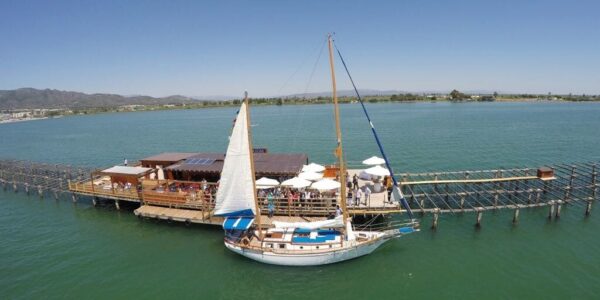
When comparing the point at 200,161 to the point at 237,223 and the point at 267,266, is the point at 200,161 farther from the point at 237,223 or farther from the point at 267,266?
the point at 267,266

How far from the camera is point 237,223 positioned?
75.2 ft

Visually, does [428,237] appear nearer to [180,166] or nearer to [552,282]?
[552,282]

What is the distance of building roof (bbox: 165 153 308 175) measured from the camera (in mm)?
29484

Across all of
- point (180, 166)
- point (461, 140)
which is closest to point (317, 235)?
point (180, 166)

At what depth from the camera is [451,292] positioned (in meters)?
19.2

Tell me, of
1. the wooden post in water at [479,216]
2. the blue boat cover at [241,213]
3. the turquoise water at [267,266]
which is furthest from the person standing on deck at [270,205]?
the wooden post in water at [479,216]

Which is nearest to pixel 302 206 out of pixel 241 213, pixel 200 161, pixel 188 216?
pixel 241 213

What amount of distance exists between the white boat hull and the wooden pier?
13.4 feet

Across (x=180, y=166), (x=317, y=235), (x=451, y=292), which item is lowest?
(x=451, y=292)

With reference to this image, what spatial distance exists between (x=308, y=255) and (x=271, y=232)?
3590 mm

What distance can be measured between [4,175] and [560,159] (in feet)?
273

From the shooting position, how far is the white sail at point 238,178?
67.2 feet

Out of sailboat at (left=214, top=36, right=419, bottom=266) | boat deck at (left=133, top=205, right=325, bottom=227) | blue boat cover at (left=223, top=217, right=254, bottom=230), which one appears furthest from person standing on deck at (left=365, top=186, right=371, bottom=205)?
blue boat cover at (left=223, top=217, right=254, bottom=230)

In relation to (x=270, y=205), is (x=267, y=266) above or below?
below
